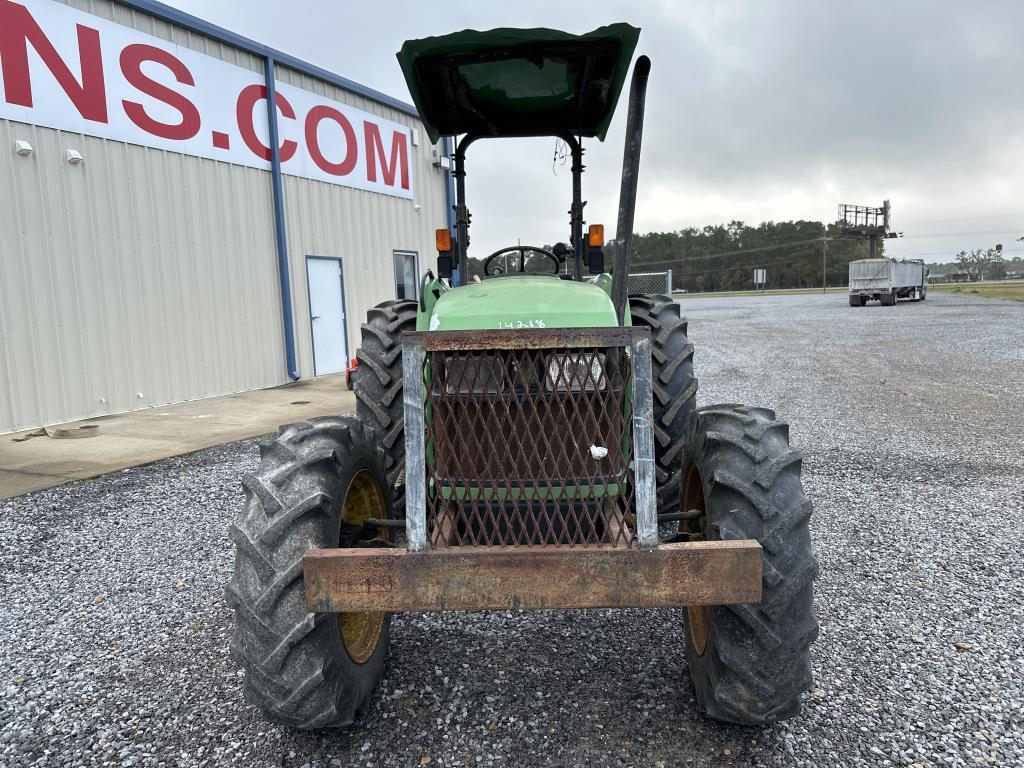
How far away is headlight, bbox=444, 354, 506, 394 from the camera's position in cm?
239

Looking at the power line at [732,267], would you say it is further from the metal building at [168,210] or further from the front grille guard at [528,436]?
the front grille guard at [528,436]

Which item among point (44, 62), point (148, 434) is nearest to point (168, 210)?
point (44, 62)

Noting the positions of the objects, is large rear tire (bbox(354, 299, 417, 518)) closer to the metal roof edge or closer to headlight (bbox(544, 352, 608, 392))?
headlight (bbox(544, 352, 608, 392))

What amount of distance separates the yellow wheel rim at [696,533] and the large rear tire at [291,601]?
1230 millimetres

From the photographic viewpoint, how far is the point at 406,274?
583 inches

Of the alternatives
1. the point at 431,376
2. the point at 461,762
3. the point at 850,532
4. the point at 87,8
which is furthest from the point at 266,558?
the point at 87,8

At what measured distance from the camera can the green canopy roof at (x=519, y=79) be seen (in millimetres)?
3068

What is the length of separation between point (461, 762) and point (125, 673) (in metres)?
1.60

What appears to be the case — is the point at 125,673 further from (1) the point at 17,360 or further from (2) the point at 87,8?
(2) the point at 87,8

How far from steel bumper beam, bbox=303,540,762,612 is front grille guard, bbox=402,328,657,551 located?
98 mm

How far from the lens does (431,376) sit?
2.45 metres

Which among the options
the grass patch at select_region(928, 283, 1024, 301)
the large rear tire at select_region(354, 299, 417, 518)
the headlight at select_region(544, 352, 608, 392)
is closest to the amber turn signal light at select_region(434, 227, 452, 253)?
the large rear tire at select_region(354, 299, 417, 518)

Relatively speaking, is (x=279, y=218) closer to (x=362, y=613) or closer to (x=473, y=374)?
(x=362, y=613)

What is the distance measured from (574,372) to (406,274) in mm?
12892
